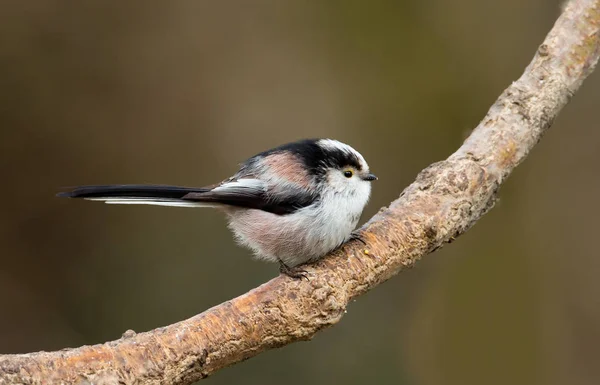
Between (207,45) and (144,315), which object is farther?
(207,45)

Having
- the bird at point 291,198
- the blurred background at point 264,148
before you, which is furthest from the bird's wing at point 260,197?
the blurred background at point 264,148

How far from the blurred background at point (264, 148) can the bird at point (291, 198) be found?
176 centimetres

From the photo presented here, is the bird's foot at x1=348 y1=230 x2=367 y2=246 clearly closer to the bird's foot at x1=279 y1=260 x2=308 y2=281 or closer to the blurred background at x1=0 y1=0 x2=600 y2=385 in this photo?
the bird's foot at x1=279 y1=260 x2=308 y2=281

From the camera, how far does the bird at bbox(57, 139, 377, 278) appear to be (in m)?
2.62

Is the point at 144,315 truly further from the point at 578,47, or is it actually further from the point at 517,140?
the point at 578,47

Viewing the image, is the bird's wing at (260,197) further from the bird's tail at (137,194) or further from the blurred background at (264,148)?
the blurred background at (264,148)

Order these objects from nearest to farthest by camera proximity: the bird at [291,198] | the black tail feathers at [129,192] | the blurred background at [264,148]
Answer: the black tail feathers at [129,192]
the bird at [291,198]
the blurred background at [264,148]

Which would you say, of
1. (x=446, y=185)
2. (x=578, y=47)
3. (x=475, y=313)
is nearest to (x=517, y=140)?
(x=446, y=185)

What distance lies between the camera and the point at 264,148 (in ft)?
16.6

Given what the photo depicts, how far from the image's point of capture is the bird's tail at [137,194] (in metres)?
2.41

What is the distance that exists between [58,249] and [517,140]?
3.20 metres

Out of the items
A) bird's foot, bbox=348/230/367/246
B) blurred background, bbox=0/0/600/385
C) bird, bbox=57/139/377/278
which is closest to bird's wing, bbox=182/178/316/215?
bird, bbox=57/139/377/278

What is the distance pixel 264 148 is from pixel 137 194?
8.51ft

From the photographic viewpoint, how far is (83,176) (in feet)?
15.6
